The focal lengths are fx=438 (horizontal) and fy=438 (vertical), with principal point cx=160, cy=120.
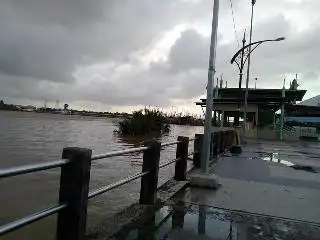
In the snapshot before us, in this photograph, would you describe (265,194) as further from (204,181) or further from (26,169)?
(26,169)

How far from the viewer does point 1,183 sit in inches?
504

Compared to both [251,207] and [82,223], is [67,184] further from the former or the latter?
[251,207]

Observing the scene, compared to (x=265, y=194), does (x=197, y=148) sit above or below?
above

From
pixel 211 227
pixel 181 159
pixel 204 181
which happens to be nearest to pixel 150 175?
pixel 211 227

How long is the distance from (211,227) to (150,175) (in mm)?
1528

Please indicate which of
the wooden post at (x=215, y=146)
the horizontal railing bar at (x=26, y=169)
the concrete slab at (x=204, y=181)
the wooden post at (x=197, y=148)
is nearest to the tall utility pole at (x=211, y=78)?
the concrete slab at (x=204, y=181)

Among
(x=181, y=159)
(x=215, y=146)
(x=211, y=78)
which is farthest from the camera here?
(x=215, y=146)

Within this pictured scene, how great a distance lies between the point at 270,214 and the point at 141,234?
9.41 feet

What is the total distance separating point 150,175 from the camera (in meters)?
7.38

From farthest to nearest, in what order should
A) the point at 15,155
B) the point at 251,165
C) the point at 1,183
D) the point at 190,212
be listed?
the point at 15,155 < the point at 251,165 < the point at 1,183 < the point at 190,212

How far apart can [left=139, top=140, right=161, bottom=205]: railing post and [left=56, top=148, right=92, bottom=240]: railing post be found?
259 cm

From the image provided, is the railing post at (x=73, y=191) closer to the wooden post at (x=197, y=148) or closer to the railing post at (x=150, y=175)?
the railing post at (x=150, y=175)

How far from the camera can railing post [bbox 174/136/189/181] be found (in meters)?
10.1

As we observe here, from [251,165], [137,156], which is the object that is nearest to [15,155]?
[137,156]
